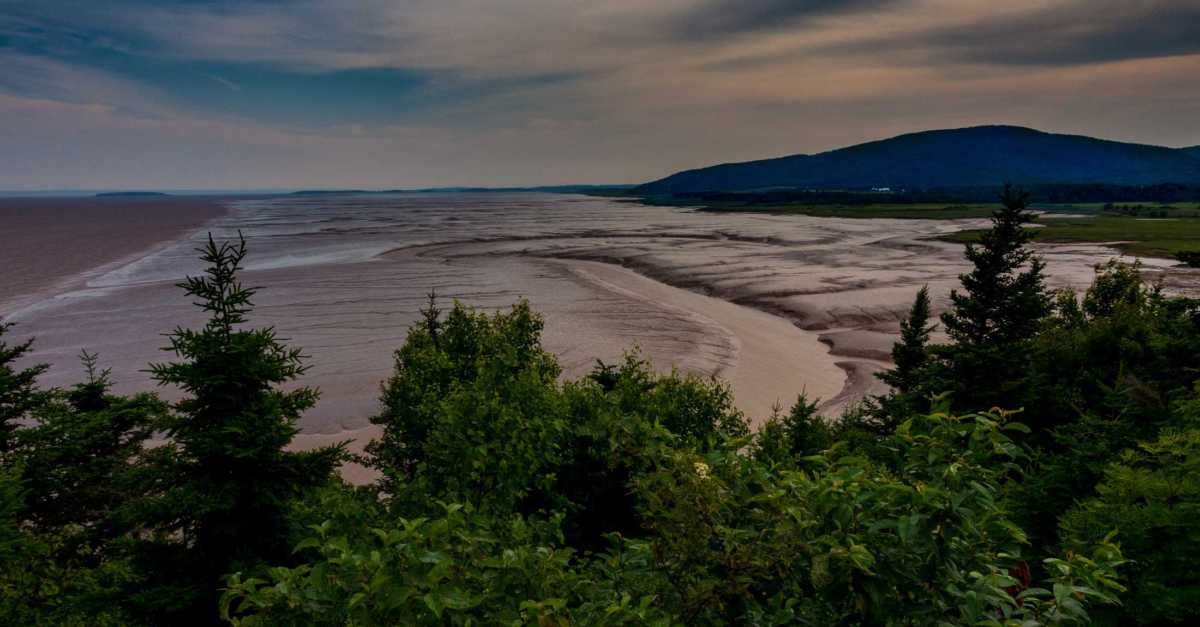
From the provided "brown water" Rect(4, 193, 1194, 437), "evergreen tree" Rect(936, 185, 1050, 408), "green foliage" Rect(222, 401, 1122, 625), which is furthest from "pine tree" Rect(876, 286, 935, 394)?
"green foliage" Rect(222, 401, 1122, 625)

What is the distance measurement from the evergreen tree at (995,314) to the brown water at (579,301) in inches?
432

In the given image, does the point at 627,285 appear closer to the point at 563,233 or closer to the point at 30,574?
the point at 30,574

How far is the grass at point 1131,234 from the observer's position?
84812 mm

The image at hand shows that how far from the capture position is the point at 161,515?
36.2 feet

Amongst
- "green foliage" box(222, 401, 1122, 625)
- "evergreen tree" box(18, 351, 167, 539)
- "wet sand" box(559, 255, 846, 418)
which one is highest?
"green foliage" box(222, 401, 1122, 625)

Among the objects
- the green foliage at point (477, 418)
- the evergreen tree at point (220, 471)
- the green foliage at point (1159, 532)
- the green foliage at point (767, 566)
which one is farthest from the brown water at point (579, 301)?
the green foliage at point (767, 566)

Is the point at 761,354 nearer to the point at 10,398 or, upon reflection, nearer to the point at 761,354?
the point at 761,354

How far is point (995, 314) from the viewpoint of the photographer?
22.4m

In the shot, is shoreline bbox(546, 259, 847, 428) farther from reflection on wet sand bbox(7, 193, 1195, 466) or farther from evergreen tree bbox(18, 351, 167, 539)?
evergreen tree bbox(18, 351, 167, 539)

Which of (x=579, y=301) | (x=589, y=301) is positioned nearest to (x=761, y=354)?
(x=589, y=301)

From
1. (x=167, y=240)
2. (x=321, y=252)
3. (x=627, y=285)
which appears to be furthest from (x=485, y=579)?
(x=167, y=240)

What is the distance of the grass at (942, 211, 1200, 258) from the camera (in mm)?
84812

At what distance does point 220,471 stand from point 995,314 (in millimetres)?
25511

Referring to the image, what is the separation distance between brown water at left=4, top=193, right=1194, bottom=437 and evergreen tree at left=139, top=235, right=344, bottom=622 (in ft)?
57.9
